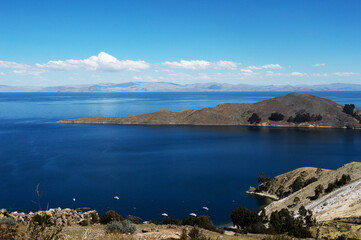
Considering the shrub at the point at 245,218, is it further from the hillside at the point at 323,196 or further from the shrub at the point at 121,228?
the shrub at the point at 121,228

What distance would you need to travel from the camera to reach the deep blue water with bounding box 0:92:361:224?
49156mm

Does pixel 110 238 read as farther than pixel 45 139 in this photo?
No

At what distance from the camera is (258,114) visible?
166875 mm

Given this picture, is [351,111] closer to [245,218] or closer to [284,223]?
[245,218]

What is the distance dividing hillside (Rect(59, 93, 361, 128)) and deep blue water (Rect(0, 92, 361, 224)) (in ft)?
80.9

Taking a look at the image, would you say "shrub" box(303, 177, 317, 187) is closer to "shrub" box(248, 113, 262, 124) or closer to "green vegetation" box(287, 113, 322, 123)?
"shrub" box(248, 113, 262, 124)

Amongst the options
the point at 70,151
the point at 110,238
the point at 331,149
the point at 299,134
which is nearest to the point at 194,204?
the point at 110,238

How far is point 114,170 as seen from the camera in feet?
228

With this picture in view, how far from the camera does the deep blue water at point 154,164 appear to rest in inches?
1935

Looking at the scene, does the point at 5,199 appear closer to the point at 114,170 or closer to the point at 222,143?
the point at 114,170

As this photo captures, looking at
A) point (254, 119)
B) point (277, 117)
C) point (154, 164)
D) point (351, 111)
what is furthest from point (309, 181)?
point (351, 111)

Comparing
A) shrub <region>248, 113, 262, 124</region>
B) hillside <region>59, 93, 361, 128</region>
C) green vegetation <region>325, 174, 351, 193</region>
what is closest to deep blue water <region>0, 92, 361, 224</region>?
green vegetation <region>325, 174, 351, 193</region>

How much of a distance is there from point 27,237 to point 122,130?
443 ft

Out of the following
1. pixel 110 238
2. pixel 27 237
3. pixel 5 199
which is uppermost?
pixel 27 237
